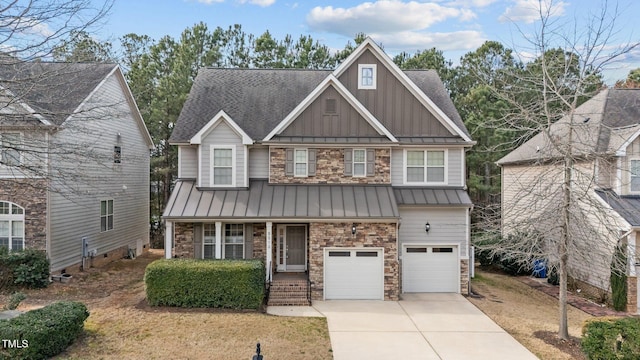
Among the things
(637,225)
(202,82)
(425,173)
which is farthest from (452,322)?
(202,82)

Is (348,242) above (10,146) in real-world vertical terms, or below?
below

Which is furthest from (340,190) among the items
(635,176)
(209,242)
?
(635,176)

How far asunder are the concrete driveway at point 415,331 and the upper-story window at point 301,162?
472 centimetres

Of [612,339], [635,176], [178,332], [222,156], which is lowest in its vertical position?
[178,332]

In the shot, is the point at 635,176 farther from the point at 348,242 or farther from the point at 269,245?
the point at 269,245

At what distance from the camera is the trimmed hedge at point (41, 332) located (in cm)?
832

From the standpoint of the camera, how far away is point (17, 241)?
15.7 metres

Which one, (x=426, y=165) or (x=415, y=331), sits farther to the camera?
(x=426, y=165)

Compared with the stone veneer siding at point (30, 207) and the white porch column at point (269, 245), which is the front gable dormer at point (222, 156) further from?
the stone veneer siding at point (30, 207)

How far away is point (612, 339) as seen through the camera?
8836 mm

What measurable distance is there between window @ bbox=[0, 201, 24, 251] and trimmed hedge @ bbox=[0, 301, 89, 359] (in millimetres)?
7450

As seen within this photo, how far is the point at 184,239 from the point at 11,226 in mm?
6580

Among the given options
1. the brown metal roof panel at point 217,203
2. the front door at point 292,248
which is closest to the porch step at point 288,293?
the front door at point 292,248

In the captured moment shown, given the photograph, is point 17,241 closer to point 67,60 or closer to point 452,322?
point 67,60
